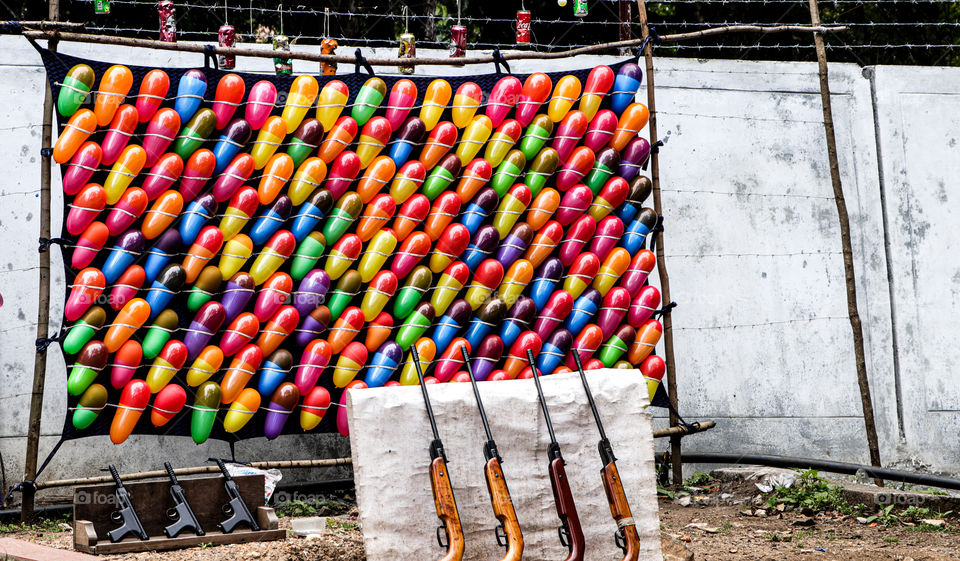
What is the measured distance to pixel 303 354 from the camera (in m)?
4.91

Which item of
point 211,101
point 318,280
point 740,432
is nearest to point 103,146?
point 211,101

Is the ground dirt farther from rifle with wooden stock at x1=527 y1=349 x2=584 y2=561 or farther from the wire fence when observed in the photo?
the wire fence

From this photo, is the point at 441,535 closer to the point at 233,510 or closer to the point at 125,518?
the point at 233,510

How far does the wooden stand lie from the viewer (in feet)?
13.4

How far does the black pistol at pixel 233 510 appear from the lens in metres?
4.33

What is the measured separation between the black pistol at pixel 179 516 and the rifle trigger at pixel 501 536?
1436 millimetres

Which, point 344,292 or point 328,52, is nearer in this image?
point 344,292

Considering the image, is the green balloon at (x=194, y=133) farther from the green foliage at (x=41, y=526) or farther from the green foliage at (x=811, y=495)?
the green foliage at (x=811, y=495)

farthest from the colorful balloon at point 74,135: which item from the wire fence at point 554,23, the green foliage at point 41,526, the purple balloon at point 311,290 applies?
the wire fence at point 554,23

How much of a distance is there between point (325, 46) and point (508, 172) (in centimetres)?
126

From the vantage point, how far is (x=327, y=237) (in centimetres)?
496

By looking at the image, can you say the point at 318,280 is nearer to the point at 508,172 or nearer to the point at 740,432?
the point at 508,172

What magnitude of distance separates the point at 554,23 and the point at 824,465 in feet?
14.4

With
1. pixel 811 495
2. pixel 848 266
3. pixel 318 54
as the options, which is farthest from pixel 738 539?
pixel 318 54
